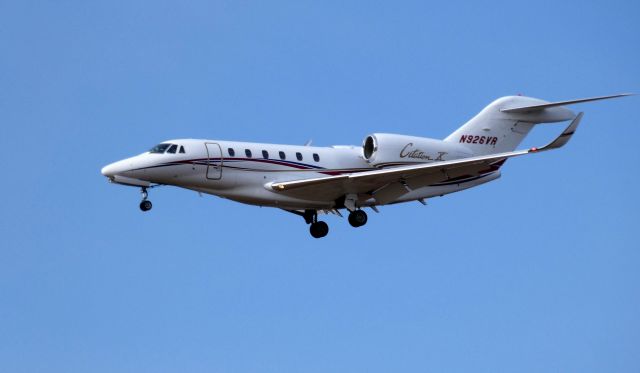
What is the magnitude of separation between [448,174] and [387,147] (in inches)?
76.6

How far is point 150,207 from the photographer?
3195 cm

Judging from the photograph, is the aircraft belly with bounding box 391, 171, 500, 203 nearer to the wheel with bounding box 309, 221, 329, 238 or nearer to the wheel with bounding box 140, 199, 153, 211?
the wheel with bounding box 309, 221, 329, 238

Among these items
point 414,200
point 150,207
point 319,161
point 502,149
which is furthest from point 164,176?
point 502,149

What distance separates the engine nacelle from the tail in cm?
130

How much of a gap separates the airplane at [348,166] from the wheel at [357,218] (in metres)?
0.03

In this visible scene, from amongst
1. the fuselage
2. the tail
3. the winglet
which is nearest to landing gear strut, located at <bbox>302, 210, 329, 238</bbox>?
the fuselage

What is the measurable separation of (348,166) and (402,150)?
1643 mm

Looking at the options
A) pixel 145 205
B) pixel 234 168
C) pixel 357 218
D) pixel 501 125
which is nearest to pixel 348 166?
pixel 357 218

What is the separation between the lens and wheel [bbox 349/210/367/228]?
34.0m

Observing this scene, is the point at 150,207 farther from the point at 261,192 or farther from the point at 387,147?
the point at 387,147

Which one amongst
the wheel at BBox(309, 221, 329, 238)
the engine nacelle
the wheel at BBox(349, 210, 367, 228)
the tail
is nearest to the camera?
the engine nacelle

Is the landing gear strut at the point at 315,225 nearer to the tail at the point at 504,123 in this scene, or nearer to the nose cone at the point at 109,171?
the tail at the point at 504,123

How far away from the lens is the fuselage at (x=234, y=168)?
31.8 metres

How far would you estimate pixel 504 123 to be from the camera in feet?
120
